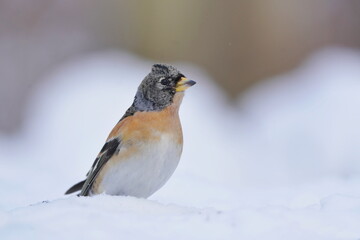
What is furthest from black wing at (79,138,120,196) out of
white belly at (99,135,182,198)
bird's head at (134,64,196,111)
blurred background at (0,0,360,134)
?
blurred background at (0,0,360,134)


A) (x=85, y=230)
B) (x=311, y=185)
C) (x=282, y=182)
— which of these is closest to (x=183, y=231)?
(x=85, y=230)

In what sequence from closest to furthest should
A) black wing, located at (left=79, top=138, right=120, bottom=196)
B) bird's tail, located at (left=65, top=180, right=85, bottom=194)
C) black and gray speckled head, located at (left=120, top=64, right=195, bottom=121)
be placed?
1. black wing, located at (left=79, top=138, right=120, bottom=196)
2. black and gray speckled head, located at (left=120, top=64, right=195, bottom=121)
3. bird's tail, located at (left=65, top=180, right=85, bottom=194)

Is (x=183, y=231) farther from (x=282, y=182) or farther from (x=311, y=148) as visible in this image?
(x=311, y=148)

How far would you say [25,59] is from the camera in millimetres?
11453

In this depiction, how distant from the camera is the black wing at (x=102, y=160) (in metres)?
3.68

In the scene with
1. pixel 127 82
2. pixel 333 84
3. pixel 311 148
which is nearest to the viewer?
pixel 311 148

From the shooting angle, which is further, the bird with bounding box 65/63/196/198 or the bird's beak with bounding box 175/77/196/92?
the bird's beak with bounding box 175/77/196/92

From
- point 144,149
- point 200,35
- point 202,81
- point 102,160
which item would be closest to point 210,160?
point 102,160

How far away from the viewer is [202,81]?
9906mm

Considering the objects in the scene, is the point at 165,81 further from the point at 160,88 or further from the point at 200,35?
the point at 200,35

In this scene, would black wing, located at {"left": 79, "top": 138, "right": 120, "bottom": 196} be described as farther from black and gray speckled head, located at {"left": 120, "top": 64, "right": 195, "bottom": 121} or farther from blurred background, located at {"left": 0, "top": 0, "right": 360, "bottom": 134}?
blurred background, located at {"left": 0, "top": 0, "right": 360, "bottom": 134}

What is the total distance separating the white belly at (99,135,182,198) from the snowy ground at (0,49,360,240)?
0.31 metres

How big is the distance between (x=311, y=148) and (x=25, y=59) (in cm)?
611

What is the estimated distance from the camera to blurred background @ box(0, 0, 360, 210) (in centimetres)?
639
